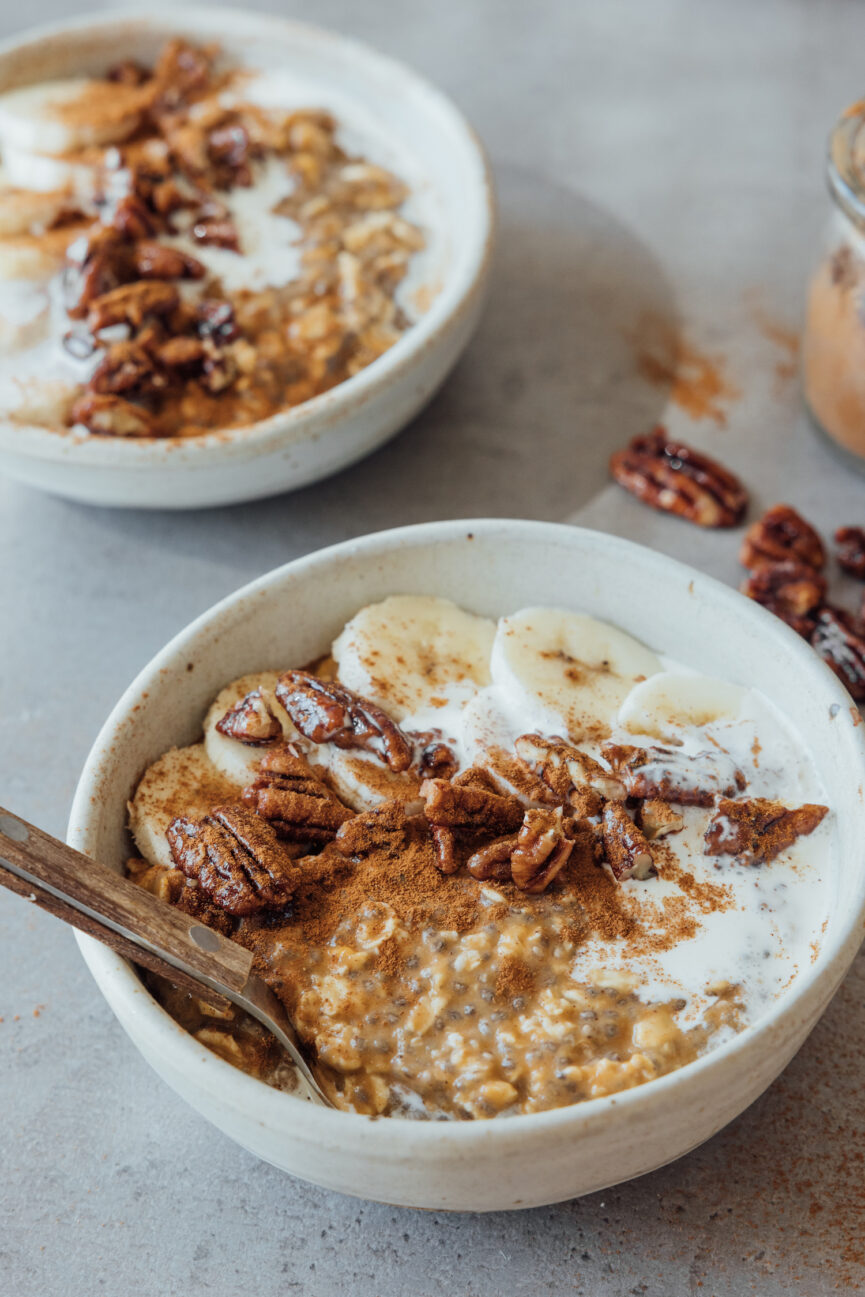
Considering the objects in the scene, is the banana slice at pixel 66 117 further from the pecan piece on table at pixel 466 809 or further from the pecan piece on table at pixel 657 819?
the pecan piece on table at pixel 657 819

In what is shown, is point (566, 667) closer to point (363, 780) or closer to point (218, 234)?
point (363, 780)

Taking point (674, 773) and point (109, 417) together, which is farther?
point (109, 417)

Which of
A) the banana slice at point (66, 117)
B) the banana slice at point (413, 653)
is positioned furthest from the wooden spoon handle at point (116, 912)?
the banana slice at point (66, 117)

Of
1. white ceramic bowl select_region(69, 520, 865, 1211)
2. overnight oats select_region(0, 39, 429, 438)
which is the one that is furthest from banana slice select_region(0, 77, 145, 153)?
white ceramic bowl select_region(69, 520, 865, 1211)

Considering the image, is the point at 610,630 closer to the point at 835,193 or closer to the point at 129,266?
the point at 835,193

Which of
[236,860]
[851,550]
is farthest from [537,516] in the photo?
[236,860]

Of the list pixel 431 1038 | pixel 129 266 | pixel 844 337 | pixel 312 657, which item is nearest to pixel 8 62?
pixel 129 266
